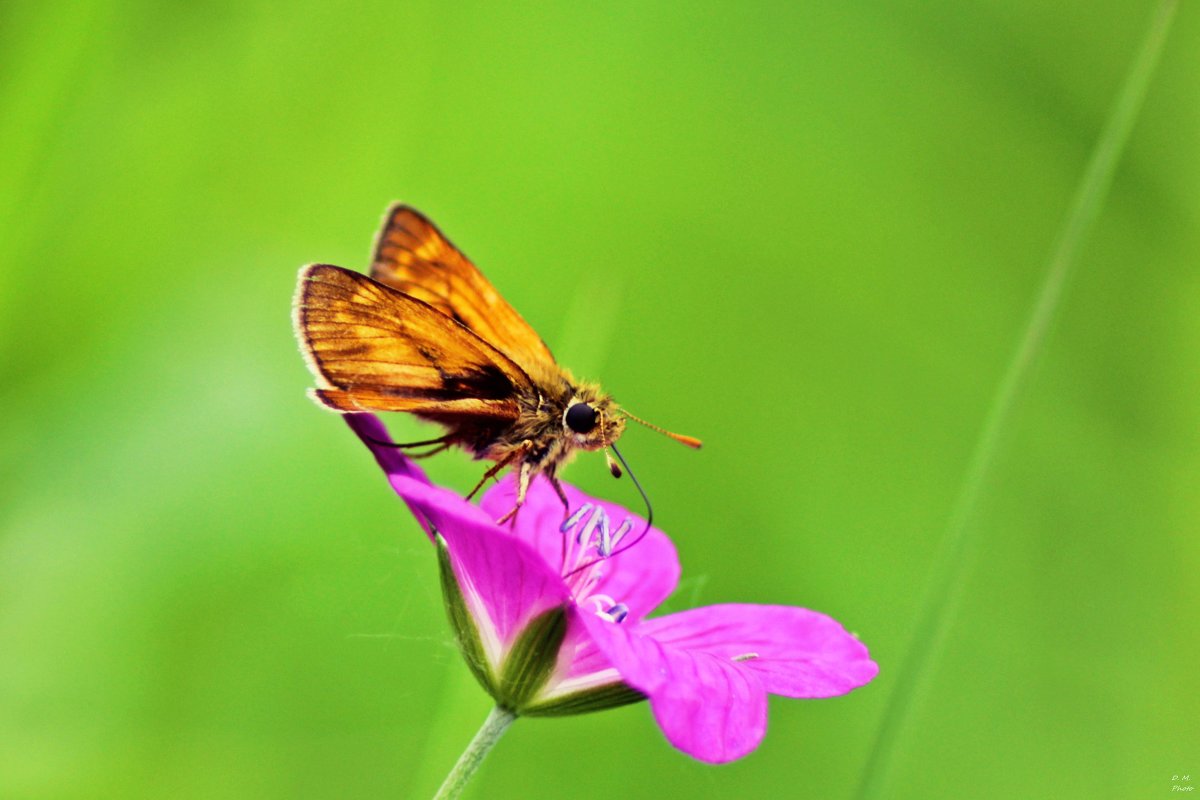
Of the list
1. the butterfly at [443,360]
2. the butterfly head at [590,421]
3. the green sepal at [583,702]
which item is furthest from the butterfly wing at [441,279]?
the green sepal at [583,702]

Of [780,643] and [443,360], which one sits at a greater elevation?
[443,360]

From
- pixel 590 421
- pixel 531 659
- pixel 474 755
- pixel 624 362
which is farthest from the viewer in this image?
pixel 624 362

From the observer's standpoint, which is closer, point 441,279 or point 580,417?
point 580,417

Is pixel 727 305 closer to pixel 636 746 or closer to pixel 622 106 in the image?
pixel 622 106

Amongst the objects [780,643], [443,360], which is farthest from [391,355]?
[780,643]

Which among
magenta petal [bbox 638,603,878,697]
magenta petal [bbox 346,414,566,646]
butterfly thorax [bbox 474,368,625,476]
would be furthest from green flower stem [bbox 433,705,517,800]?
butterfly thorax [bbox 474,368,625,476]

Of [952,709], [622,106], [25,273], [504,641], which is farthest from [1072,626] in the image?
[25,273]

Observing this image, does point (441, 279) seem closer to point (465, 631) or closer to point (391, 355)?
point (391, 355)
